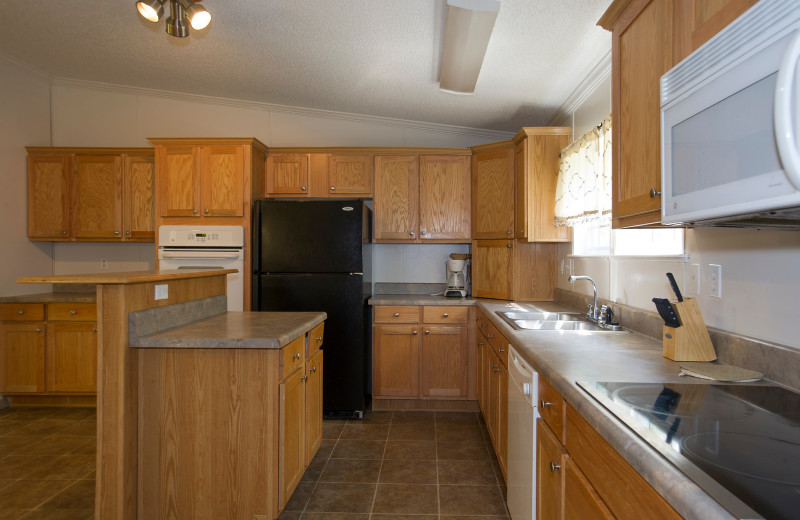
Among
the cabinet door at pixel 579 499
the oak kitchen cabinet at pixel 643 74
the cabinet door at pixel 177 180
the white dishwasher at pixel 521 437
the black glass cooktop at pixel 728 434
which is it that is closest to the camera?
the black glass cooktop at pixel 728 434

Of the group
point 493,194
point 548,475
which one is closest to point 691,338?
point 548,475

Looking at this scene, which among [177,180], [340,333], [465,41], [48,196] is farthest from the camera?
[48,196]

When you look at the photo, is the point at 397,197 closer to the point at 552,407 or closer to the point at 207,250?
the point at 207,250

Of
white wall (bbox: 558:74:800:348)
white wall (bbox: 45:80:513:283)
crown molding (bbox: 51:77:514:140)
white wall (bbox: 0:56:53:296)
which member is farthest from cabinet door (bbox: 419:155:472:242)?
white wall (bbox: 0:56:53:296)

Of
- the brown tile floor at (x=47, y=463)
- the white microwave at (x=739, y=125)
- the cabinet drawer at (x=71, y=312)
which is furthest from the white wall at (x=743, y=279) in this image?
the cabinet drawer at (x=71, y=312)

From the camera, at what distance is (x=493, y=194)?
3.62 meters

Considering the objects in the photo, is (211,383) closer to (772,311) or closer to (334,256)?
(334,256)

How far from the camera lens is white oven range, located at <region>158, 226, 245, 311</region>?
3514 mm

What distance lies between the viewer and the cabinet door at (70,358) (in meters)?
3.61

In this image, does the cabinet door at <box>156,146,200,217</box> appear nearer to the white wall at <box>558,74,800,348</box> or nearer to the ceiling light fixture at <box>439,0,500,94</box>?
the ceiling light fixture at <box>439,0,500,94</box>

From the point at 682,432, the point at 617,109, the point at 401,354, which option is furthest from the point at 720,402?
the point at 401,354

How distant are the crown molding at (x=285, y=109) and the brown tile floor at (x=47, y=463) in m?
2.93

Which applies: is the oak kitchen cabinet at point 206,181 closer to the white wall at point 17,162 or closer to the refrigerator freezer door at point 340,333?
the refrigerator freezer door at point 340,333

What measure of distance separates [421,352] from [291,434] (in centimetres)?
166
